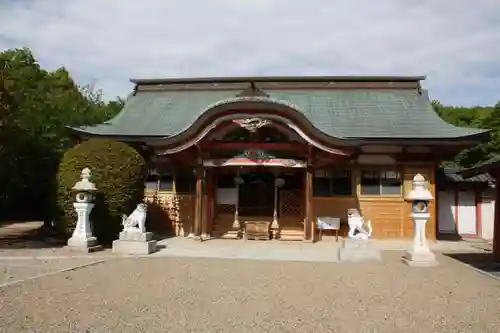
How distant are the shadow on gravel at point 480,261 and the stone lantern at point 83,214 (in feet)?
30.7

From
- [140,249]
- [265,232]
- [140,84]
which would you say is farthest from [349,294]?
[140,84]

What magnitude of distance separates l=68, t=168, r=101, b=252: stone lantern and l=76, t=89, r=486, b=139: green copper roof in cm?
474

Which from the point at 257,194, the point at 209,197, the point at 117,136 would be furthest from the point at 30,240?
the point at 257,194

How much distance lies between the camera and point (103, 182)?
12.2 meters

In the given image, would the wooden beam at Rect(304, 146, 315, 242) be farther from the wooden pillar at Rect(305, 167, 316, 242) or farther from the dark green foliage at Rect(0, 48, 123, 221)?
the dark green foliage at Rect(0, 48, 123, 221)

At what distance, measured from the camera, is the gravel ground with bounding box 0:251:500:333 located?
214 inches

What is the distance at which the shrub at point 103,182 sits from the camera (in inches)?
480

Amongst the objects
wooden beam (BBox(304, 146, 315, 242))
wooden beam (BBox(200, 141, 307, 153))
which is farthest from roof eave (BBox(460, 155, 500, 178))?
wooden beam (BBox(200, 141, 307, 153))

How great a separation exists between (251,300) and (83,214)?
6602 millimetres

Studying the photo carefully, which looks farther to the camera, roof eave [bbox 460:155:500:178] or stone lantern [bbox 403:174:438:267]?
stone lantern [bbox 403:174:438:267]

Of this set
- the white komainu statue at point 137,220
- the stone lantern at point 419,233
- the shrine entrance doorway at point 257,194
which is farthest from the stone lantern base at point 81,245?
the stone lantern at point 419,233

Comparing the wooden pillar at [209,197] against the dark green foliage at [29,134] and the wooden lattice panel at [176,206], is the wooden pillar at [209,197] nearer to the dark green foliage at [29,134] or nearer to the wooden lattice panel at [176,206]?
the wooden lattice panel at [176,206]

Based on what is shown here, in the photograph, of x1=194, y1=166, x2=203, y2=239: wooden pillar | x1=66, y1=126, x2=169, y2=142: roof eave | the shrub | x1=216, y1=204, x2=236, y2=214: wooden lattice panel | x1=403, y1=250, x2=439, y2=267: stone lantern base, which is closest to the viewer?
x1=403, y1=250, x2=439, y2=267: stone lantern base

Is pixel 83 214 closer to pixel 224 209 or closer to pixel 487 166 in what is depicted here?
pixel 224 209
